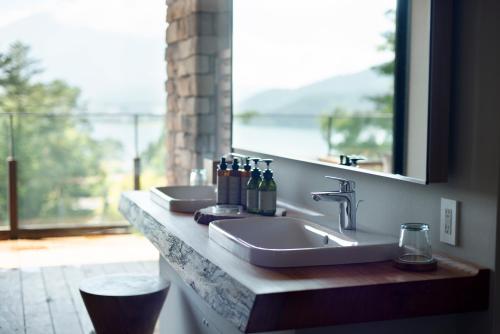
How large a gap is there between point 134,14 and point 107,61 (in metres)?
0.77

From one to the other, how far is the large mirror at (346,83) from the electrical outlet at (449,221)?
7 centimetres

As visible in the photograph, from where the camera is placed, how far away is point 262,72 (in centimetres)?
325

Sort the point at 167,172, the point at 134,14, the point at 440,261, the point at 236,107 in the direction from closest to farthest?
the point at 440,261 < the point at 236,107 < the point at 167,172 < the point at 134,14

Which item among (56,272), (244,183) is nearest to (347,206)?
(244,183)

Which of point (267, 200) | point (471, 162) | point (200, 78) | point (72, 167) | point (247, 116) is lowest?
point (72, 167)

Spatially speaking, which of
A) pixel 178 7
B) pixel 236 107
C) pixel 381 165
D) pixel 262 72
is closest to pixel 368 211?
pixel 381 165

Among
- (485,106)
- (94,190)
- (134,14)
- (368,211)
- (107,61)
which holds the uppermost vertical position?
(134,14)

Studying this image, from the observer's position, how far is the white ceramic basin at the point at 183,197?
2.58 m

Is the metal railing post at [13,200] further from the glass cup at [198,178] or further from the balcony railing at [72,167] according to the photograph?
the glass cup at [198,178]

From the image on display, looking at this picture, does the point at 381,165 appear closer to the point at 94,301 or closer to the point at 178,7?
the point at 94,301

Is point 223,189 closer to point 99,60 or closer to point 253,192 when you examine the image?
point 253,192

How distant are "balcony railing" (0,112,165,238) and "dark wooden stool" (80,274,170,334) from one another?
3.26 metres

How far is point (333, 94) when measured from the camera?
106 inches

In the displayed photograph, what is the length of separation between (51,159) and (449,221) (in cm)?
560
